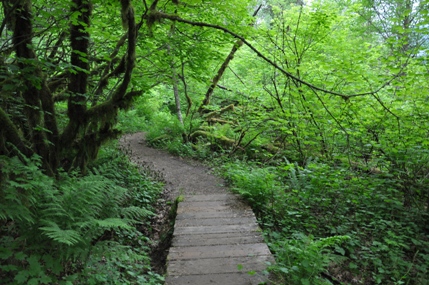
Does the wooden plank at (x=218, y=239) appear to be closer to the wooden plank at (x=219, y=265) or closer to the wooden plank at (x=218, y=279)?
the wooden plank at (x=219, y=265)

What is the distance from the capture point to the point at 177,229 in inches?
190

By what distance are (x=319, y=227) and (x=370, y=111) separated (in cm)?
356

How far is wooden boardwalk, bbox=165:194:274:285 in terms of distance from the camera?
3.50 metres

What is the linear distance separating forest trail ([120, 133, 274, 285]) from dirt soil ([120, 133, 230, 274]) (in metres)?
0.07

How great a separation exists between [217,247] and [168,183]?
13.8 ft

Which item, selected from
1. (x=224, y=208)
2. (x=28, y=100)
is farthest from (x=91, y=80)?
(x=224, y=208)

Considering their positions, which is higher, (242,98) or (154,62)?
(154,62)

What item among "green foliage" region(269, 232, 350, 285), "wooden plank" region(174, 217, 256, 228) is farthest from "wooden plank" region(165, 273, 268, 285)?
"wooden plank" region(174, 217, 256, 228)

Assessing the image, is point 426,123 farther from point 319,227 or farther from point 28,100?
point 28,100

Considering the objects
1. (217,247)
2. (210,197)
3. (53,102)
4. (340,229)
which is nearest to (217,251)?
(217,247)

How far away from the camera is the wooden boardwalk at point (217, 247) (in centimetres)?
350

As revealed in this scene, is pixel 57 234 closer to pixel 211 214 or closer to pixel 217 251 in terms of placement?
pixel 217 251

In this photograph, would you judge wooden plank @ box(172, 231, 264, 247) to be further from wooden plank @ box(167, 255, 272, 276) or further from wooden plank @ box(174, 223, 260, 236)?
wooden plank @ box(167, 255, 272, 276)

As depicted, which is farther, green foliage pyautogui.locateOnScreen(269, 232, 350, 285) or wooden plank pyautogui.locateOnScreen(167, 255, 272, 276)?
wooden plank pyautogui.locateOnScreen(167, 255, 272, 276)
